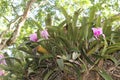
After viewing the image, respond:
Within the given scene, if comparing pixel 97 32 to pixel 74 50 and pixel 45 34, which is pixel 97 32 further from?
pixel 45 34

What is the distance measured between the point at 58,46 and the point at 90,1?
228 inches

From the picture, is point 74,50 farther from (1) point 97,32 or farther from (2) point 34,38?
(2) point 34,38

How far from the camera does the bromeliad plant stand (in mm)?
1504

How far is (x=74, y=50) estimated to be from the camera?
152cm

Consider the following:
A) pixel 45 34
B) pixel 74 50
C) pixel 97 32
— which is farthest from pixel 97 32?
pixel 45 34

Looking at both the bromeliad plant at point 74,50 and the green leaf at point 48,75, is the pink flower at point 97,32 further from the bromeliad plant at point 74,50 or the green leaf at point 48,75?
the green leaf at point 48,75

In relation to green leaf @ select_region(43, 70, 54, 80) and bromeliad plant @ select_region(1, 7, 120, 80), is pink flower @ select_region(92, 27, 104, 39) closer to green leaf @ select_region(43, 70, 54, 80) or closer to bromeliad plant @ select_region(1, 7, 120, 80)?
bromeliad plant @ select_region(1, 7, 120, 80)

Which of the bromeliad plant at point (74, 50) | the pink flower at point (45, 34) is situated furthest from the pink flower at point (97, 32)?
the pink flower at point (45, 34)

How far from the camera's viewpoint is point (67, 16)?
164 cm

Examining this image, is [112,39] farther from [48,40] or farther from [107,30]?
[48,40]

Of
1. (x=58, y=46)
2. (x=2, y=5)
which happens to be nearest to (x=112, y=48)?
(x=58, y=46)

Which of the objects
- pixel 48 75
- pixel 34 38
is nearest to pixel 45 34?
pixel 34 38

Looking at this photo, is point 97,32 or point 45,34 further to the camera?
point 45,34

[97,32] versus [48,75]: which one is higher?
[97,32]
